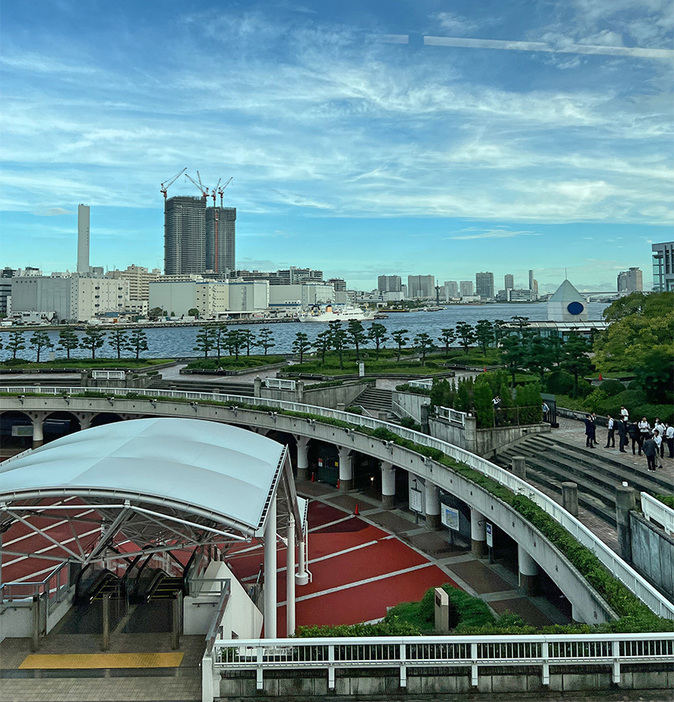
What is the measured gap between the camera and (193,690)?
345 inches

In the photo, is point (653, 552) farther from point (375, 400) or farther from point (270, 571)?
point (375, 400)

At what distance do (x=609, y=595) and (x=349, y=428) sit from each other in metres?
18.5

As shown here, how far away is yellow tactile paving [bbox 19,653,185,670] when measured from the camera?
31.2 feet

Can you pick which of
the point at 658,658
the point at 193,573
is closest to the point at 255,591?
the point at 193,573

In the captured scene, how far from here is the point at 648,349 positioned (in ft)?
99.6

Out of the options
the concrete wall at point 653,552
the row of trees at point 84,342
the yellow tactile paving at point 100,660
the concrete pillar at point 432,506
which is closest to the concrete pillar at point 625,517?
the concrete wall at point 653,552

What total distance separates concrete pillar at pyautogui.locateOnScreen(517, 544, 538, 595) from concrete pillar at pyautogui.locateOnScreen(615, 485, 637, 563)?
13.9 feet

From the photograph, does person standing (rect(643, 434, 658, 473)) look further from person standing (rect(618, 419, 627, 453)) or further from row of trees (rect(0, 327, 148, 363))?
row of trees (rect(0, 327, 148, 363))

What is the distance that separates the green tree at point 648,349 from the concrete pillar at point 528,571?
1395cm

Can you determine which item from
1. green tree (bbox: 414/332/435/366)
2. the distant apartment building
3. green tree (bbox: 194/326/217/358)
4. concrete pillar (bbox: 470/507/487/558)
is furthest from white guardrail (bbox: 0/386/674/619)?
the distant apartment building

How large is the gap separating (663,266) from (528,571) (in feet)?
215

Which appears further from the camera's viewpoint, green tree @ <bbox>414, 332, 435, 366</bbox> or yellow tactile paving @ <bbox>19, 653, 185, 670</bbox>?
green tree @ <bbox>414, 332, 435, 366</bbox>

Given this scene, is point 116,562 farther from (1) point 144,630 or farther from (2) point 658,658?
(2) point 658,658

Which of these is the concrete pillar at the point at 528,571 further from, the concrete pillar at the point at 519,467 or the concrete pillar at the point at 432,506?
the concrete pillar at the point at 432,506
